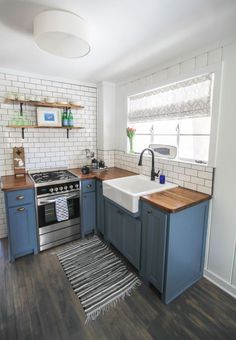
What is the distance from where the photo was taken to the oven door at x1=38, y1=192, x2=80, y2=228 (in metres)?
2.32

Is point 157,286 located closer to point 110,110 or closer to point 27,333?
point 27,333

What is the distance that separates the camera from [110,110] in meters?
3.16

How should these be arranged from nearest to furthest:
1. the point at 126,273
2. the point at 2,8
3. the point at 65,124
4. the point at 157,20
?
the point at 2,8
the point at 157,20
the point at 126,273
the point at 65,124

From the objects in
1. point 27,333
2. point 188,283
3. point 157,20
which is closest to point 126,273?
point 188,283

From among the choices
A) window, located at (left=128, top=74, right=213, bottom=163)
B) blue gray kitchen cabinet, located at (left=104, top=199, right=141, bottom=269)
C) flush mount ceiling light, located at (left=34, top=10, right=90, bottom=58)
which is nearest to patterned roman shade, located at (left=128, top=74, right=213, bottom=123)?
window, located at (left=128, top=74, right=213, bottom=163)

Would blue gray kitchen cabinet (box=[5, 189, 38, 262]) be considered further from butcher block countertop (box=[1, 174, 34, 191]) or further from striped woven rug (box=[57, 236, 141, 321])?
striped woven rug (box=[57, 236, 141, 321])

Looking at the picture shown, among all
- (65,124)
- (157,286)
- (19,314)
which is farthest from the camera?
(65,124)

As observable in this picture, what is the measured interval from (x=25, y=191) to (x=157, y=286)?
1.74 m

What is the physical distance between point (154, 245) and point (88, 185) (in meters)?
1.27

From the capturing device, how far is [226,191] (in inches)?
68.9

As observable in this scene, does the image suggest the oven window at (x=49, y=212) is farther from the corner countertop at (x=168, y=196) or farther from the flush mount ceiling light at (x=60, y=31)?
the flush mount ceiling light at (x=60, y=31)

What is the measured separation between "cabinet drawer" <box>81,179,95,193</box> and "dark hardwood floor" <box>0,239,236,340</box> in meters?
1.09

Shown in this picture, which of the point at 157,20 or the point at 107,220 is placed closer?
the point at 157,20

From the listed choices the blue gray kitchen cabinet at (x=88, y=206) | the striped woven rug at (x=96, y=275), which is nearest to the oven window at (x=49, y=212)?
the blue gray kitchen cabinet at (x=88, y=206)
